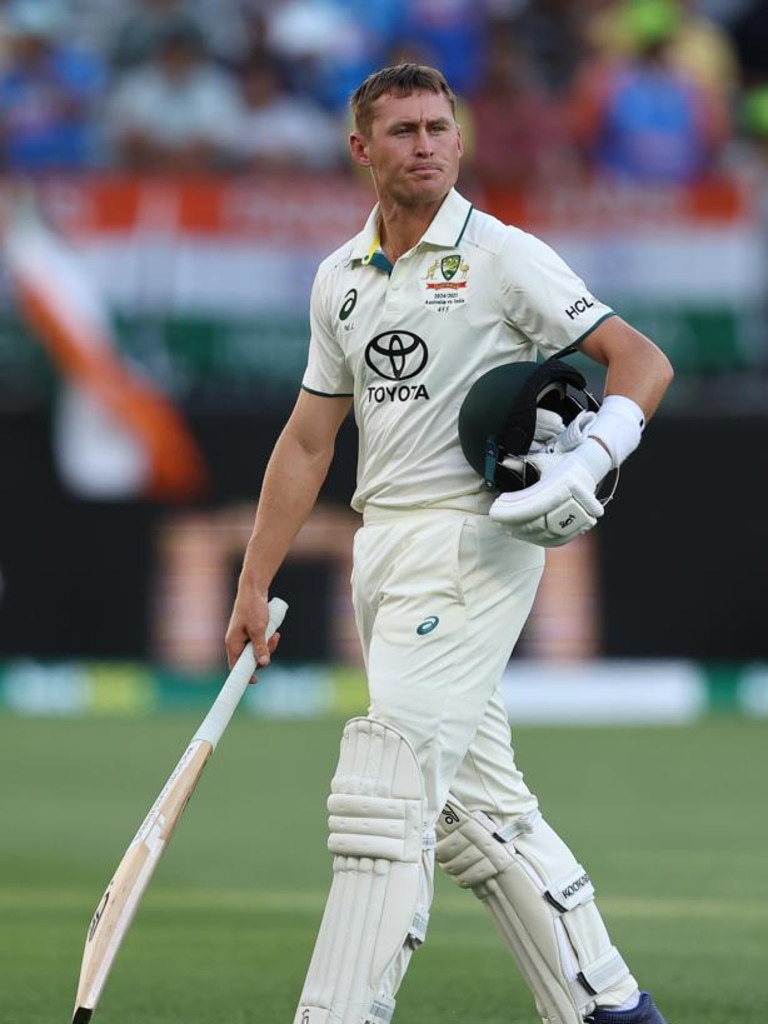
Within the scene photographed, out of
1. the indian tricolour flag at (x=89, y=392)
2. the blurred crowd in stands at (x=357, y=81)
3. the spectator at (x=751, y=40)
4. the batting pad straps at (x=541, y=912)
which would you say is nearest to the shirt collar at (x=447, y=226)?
the batting pad straps at (x=541, y=912)

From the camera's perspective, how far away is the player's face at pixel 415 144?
4.08 meters

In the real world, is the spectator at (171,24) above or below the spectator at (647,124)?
above

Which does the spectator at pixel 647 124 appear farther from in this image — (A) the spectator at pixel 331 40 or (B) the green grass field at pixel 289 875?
(B) the green grass field at pixel 289 875

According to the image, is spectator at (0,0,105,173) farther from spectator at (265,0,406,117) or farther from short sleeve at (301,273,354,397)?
short sleeve at (301,273,354,397)

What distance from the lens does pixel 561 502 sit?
3824 millimetres

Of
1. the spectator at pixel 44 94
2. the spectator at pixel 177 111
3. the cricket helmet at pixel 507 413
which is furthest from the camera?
the spectator at pixel 44 94

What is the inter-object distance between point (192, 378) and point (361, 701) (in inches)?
78.7

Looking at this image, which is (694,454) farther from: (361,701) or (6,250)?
(6,250)

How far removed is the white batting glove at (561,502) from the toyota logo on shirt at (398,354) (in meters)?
0.33

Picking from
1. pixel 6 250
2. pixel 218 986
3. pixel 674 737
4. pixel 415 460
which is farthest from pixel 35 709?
pixel 415 460

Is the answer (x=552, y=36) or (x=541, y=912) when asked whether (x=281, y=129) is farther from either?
(x=541, y=912)

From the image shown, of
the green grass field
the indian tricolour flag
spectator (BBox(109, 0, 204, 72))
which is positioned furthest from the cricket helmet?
spectator (BBox(109, 0, 204, 72))

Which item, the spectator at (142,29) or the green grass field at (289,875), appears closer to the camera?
the green grass field at (289,875)

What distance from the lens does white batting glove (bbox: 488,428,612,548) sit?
3.83 meters
